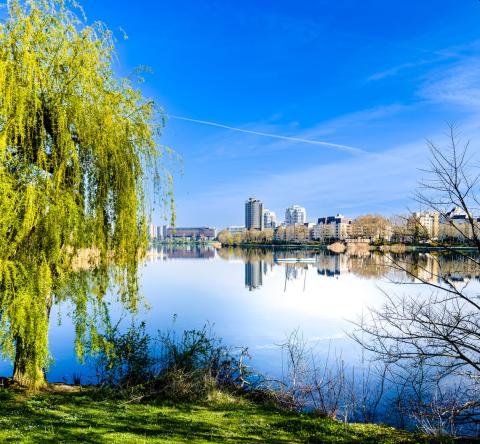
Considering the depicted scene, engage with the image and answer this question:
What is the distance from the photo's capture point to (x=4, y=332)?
24.6 ft

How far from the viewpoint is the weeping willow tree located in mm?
7488

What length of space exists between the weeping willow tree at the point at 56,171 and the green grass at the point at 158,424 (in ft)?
3.10

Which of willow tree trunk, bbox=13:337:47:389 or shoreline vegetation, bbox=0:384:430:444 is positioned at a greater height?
willow tree trunk, bbox=13:337:47:389

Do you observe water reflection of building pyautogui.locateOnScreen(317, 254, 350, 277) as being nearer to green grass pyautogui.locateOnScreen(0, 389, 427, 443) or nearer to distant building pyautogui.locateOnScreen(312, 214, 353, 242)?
green grass pyautogui.locateOnScreen(0, 389, 427, 443)

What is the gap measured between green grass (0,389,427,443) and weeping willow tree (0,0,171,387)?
95 cm

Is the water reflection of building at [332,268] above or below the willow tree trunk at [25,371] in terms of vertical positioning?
below

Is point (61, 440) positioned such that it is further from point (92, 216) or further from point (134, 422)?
point (92, 216)

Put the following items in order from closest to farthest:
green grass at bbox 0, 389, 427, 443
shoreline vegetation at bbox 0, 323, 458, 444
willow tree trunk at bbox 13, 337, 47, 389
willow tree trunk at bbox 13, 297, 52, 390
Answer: green grass at bbox 0, 389, 427, 443 < shoreline vegetation at bbox 0, 323, 458, 444 < willow tree trunk at bbox 13, 297, 52, 390 < willow tree trunk at bbox 13, 337, 47, 389

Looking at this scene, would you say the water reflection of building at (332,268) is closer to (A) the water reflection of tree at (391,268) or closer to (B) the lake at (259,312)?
(A) the water reflection of tree at (391,268)

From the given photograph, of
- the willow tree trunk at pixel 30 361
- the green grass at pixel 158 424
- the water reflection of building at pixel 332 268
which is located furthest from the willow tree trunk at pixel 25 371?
the water reflection of building at pixel 332 268

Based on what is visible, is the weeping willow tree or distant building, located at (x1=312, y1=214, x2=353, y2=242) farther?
distant building, located at (x1=312, y1=214, x2=353, y2=242)

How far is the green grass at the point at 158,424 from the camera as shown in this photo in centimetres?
642

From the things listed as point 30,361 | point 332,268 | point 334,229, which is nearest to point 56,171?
point 30,361

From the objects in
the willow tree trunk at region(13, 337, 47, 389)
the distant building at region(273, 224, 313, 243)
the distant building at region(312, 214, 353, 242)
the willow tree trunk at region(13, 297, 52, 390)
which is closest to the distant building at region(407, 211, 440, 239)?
the willow tree trunk at region(13, 297, 52, 390)
